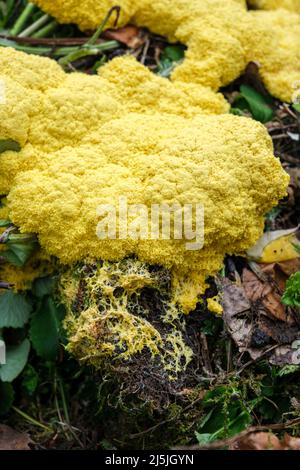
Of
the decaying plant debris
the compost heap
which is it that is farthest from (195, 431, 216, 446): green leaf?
the compost heap

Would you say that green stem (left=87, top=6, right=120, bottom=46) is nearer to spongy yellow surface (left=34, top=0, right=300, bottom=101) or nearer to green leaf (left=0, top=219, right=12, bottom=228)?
spongy yellow surface (left=34, top=0, right=300, bottom=101)

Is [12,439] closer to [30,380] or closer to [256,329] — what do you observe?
[30,380]

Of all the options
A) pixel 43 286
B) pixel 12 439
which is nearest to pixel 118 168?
pixel 43 286

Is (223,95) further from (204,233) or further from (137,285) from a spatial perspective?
(137,285)

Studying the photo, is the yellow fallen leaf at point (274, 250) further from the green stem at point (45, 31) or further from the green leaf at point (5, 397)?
the green stem at point (45, 31)

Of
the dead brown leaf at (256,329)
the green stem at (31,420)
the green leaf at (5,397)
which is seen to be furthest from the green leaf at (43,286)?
the dead brown leaf at (256,329)

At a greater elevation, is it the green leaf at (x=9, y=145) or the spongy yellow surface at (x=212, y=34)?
the spongy yellow surface at (x=212, y=34)
